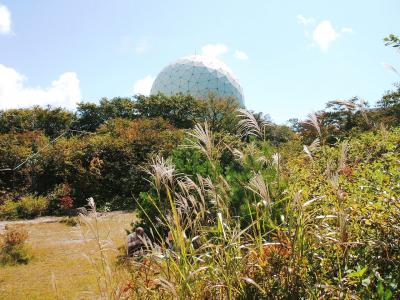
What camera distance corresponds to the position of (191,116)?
93.6 feet

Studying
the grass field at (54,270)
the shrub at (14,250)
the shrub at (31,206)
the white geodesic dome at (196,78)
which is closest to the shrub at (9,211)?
the shrub at (31,206)

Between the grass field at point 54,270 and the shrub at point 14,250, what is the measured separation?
0.68 feet

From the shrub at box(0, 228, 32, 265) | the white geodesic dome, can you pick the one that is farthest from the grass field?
the white geodesic dome

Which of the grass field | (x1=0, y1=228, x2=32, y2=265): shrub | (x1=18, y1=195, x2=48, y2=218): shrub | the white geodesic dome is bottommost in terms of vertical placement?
the grass field

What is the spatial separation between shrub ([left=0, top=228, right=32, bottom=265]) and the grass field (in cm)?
21

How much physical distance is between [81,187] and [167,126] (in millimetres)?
6928

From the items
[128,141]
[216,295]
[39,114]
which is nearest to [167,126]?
[128,141]

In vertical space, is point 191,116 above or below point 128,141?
above

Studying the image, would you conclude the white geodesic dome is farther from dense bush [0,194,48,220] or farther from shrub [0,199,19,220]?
shrub [0,199,19,220]

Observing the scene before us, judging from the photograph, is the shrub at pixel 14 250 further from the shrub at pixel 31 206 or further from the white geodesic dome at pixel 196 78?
the white geodesic dome at pixel 196 78

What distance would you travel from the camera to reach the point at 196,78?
129 feet

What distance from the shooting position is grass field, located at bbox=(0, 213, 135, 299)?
569 centimetres

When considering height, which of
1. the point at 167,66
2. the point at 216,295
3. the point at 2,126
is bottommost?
the point at 216,295

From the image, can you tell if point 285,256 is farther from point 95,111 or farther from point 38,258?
point 95,111
